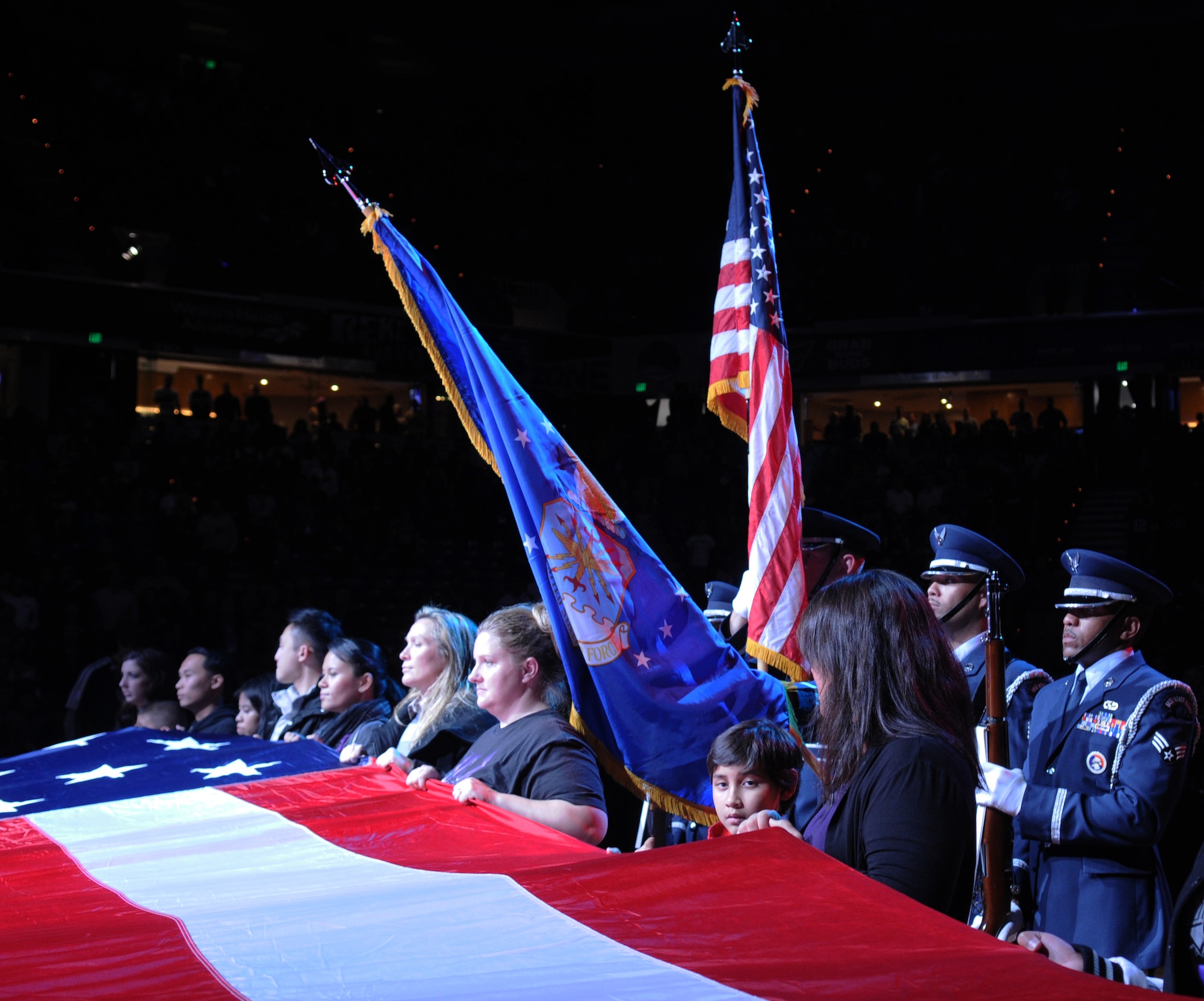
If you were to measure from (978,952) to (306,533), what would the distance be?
1306 cm

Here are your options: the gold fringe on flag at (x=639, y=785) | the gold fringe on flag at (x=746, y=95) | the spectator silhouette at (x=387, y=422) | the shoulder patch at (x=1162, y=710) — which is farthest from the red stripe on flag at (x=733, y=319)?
the spectator silhouette at (x=387, y=422)

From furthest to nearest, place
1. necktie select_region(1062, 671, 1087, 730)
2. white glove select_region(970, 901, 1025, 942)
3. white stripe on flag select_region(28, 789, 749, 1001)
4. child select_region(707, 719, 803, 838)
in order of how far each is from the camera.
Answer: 1. necktie select_region(1062, 671, 1087, 730)
2. child select_region(707, 719, 803, 838)
3. white glove select_region(970, 901, 1025, 942)
4. white stripe on flag select_region(28, 789, 749, 1001)

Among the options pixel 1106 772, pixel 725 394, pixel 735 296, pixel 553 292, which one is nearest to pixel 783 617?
pixel 725 394

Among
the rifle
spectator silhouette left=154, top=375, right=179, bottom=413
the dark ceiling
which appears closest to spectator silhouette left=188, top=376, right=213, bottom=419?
spectator silhouette left=154, top=375, right=179, bottom=413

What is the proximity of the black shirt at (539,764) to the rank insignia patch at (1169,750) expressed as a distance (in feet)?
4.30

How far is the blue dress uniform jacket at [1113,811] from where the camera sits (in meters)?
2.89

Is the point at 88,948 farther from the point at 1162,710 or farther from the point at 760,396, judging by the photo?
the point at 760,396

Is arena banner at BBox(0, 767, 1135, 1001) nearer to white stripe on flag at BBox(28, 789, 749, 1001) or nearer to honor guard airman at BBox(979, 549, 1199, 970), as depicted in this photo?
white stripe on flag at BBox(28, 789, 749, 1001)

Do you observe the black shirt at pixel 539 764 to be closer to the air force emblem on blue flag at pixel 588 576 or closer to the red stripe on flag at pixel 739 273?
the air force emblem on blue flag at pixel 588 576

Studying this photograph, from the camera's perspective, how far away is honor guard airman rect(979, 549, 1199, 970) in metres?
2.90

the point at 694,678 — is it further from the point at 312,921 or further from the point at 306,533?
the point at 306,533

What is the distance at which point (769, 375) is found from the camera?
4.38 meters

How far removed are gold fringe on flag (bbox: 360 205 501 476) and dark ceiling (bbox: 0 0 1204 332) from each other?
1414 cm

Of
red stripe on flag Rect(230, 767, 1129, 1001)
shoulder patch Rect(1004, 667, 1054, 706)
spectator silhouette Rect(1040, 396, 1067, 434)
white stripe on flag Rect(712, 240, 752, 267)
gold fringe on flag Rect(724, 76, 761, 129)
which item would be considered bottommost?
red stripe on flag Rect(230, 767, 1129, 1001)
